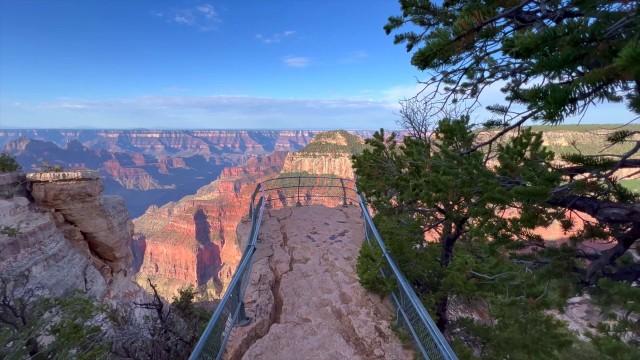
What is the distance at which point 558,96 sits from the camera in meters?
1.89

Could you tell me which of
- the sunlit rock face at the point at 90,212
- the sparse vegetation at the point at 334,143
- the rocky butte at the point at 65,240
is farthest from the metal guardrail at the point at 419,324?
the sparse vegetation at the point at 334,143

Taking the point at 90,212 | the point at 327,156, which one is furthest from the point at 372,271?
the point at 327,156

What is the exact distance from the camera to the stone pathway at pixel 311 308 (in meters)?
4.44

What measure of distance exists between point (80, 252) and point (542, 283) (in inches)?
690

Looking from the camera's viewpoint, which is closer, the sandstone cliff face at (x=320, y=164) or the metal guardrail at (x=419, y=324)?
the metal guardrail at (x=419, y=324)

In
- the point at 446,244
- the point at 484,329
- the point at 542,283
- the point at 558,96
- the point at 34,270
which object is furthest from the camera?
the point at 34,270

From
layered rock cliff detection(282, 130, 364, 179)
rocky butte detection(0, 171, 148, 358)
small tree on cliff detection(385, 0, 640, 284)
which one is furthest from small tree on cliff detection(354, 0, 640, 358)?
layered rock cliff detection(282, 130, 364, 179)

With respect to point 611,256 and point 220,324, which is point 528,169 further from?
point 220,324

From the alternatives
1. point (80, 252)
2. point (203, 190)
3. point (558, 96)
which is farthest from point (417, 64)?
point (203, 190)

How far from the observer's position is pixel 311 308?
18.0 feet

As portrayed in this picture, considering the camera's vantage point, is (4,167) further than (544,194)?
Yes

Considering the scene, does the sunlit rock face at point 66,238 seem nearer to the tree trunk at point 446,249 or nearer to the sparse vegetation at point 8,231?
the sparse vegetation at point 8,231

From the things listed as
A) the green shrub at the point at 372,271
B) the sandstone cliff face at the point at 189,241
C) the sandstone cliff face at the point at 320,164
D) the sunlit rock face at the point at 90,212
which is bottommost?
the sandstone cliff face at the point at 189,241

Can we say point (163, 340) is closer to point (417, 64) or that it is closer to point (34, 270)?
point (417, 64)
